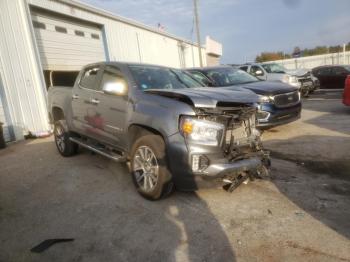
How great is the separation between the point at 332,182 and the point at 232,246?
229 cm

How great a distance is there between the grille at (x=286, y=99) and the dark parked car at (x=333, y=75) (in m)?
11.3

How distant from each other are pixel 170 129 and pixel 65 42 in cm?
934

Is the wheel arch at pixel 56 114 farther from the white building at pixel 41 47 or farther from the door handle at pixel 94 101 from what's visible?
the white building at pixel 41 47

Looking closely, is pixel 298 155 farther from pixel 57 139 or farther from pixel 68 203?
pixel 57 139

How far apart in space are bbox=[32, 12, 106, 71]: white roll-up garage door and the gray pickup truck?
20.6ft

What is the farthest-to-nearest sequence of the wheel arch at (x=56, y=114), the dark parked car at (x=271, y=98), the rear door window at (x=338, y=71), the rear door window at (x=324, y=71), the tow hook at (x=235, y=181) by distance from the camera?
the rear door window at (x=324, y=71) → the rear door window at (x=338, y=71) → the dark parked car at (x=271, y=98) → the wheel arch at (x=56, y=114) → the tow hook at (x=235, y=181)

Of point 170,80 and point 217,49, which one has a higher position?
point 217,49

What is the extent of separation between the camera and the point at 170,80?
490cm

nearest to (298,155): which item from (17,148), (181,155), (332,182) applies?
(332,182)

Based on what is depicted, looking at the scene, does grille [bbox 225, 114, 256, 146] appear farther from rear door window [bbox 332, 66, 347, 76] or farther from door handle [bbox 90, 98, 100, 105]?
rear door window [bbox 332, 66, 347, 76]

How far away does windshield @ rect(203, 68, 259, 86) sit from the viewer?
26.0 ft

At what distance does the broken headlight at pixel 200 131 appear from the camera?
3451 mm

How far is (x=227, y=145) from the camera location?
370 cm

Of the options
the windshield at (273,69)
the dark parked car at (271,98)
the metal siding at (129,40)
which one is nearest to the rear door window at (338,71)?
the windshield at (273,69)
